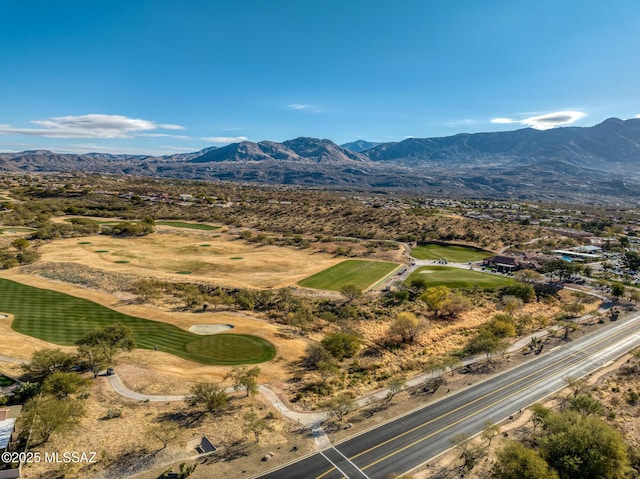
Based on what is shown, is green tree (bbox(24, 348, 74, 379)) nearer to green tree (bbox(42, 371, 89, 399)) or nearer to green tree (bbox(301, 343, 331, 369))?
green tree (bbox(42, 371, 89, 399))

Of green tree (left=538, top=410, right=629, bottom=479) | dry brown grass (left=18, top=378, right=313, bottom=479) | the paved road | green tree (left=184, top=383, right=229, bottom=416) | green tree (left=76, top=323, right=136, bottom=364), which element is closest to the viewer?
green tree (left=538, top=410, right=629, bottom=479)

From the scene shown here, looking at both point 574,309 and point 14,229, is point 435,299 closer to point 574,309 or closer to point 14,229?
point 574,309

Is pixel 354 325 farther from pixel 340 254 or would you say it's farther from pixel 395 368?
pixel 340 254

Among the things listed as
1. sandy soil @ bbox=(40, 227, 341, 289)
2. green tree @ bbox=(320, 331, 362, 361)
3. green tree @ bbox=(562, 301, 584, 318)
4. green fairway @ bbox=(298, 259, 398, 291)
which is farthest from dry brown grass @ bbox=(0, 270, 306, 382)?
green tree @ bbox=(562, 301, 584, 318)

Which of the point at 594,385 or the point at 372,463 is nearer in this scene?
the point at 372,463

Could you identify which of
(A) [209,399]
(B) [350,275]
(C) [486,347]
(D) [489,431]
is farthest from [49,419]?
(B) [350,275]

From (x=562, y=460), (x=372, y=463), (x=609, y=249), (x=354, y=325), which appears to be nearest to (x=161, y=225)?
(x=354, y=325)
